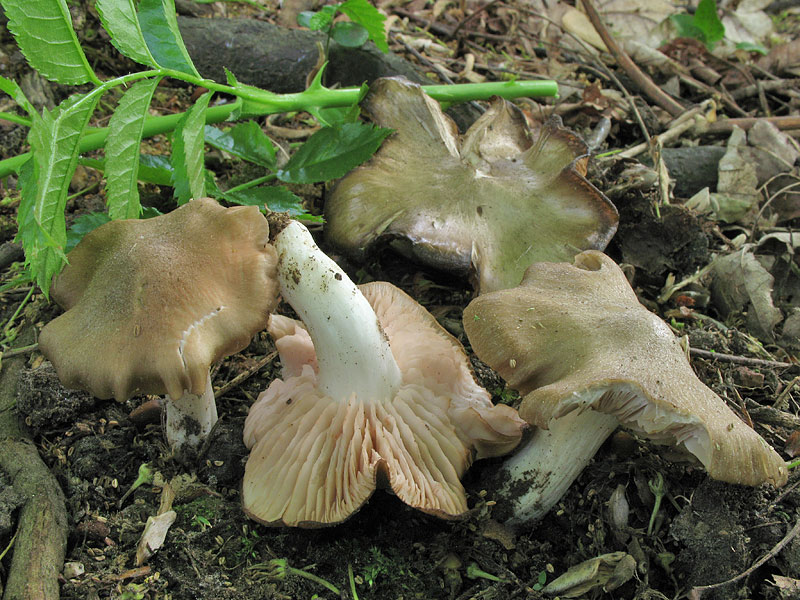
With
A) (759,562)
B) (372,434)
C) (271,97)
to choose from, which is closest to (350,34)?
(271,97)

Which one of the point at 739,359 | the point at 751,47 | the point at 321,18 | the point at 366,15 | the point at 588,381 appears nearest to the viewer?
the point at 588,381

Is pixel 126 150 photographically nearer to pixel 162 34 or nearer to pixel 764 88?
pixel 162 34

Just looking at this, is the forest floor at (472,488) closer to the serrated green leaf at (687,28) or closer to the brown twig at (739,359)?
the brown twig at (739,359)

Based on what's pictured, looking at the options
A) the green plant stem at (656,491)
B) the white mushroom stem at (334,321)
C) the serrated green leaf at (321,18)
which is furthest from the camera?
the serrated green leaf at (321,18)

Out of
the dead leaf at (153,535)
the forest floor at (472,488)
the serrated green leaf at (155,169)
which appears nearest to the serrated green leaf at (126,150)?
the serrated green leaf at (155,169)

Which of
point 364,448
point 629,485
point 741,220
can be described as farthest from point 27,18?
point 741,220
